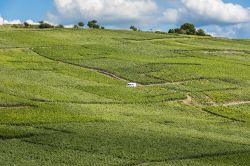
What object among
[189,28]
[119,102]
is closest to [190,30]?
[189,28]

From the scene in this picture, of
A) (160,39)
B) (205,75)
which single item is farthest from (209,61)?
(160,39)

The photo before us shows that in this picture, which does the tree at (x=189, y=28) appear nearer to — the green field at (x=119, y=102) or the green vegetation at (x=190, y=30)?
the green vegetation at (x=190, y=30)

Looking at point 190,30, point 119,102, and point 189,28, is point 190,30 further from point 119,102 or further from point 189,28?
point 119,102

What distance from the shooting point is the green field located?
1539 inches

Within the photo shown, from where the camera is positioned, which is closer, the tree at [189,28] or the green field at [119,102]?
the green field at [119,102]

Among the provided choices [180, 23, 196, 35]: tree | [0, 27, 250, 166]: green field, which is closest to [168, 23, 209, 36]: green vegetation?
[180, 23, 196, 35]: tree

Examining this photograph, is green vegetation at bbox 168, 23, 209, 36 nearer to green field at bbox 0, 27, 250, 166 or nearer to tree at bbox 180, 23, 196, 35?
tree at bbox 180, 23, 196, 35

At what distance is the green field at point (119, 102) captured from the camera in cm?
3909

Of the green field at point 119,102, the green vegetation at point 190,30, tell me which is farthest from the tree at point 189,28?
the green field at point 119,102

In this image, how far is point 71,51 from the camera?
3821 inches

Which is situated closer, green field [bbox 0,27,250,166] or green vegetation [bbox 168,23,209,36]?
green field [bbox 0,27,250,166]

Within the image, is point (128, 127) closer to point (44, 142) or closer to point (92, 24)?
point (44, 142)

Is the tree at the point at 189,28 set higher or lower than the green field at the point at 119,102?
higher

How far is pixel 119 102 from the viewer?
61750mm
